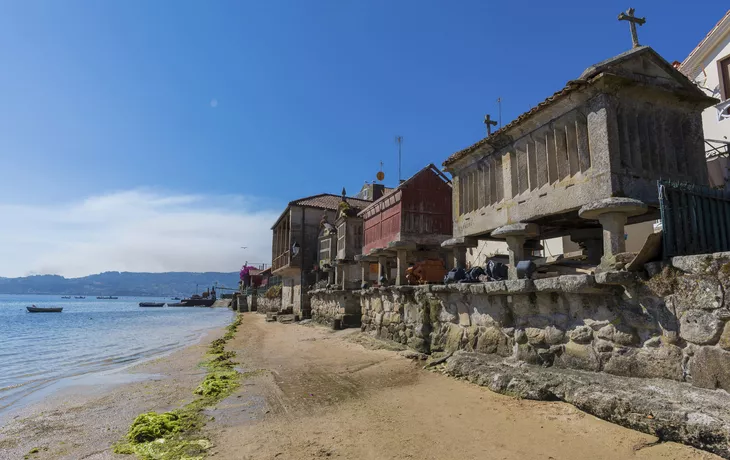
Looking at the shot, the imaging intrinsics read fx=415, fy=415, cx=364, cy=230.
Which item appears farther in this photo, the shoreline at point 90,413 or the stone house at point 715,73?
the stone house at point 715,73

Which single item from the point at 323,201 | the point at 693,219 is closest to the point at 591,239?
the point at 693,219

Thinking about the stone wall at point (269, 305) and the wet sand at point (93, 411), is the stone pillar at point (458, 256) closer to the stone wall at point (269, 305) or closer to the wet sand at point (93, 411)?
the wet sand at point (93, 411)

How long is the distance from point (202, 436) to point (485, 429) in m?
3.55

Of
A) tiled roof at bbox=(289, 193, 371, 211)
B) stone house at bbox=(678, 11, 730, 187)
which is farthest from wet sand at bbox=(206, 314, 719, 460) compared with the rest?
tiled roof at bbox=(289, 193, 371, 211)

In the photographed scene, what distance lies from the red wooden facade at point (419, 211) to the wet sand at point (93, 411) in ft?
21.6

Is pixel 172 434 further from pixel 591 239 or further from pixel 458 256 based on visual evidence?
pixel 591 239

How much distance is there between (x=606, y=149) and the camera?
225 inches

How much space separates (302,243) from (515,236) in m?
20.7

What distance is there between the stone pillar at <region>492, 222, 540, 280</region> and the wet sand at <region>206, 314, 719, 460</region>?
2.20 m

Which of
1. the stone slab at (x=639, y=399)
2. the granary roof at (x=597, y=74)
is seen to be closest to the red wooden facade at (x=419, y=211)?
the granary roof at (x=597, y=74)

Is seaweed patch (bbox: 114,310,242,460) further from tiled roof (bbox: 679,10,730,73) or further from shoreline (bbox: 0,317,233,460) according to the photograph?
tiled roof (bbox: 679,10,730,73)

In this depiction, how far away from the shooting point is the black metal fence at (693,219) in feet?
15.6

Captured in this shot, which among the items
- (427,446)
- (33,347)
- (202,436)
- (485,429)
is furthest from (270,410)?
(33,347)

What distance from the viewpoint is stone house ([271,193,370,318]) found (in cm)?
2653
